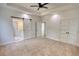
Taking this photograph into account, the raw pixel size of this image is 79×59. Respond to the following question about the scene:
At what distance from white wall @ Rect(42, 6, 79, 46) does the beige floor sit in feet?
0.67

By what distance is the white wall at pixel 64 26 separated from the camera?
283 cm

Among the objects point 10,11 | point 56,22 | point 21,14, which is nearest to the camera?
point 10,11

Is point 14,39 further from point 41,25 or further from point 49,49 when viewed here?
point 49,49

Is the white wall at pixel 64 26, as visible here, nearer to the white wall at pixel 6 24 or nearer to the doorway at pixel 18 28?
the doorway at pixel 18 28

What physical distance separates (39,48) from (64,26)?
44.1 inches

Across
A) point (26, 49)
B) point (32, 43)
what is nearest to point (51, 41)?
point (32, 43)

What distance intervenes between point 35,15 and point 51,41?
105 cm


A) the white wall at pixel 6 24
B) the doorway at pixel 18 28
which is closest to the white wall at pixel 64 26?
the doorway at pixel 18 28

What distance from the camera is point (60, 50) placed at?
2891 millimetres

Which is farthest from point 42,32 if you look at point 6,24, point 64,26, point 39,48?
point 6,24

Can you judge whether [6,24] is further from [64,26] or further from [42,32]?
[64,26]

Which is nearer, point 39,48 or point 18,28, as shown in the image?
point 18,28

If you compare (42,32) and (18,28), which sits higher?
(18,28)

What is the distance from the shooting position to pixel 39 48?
298 cm
